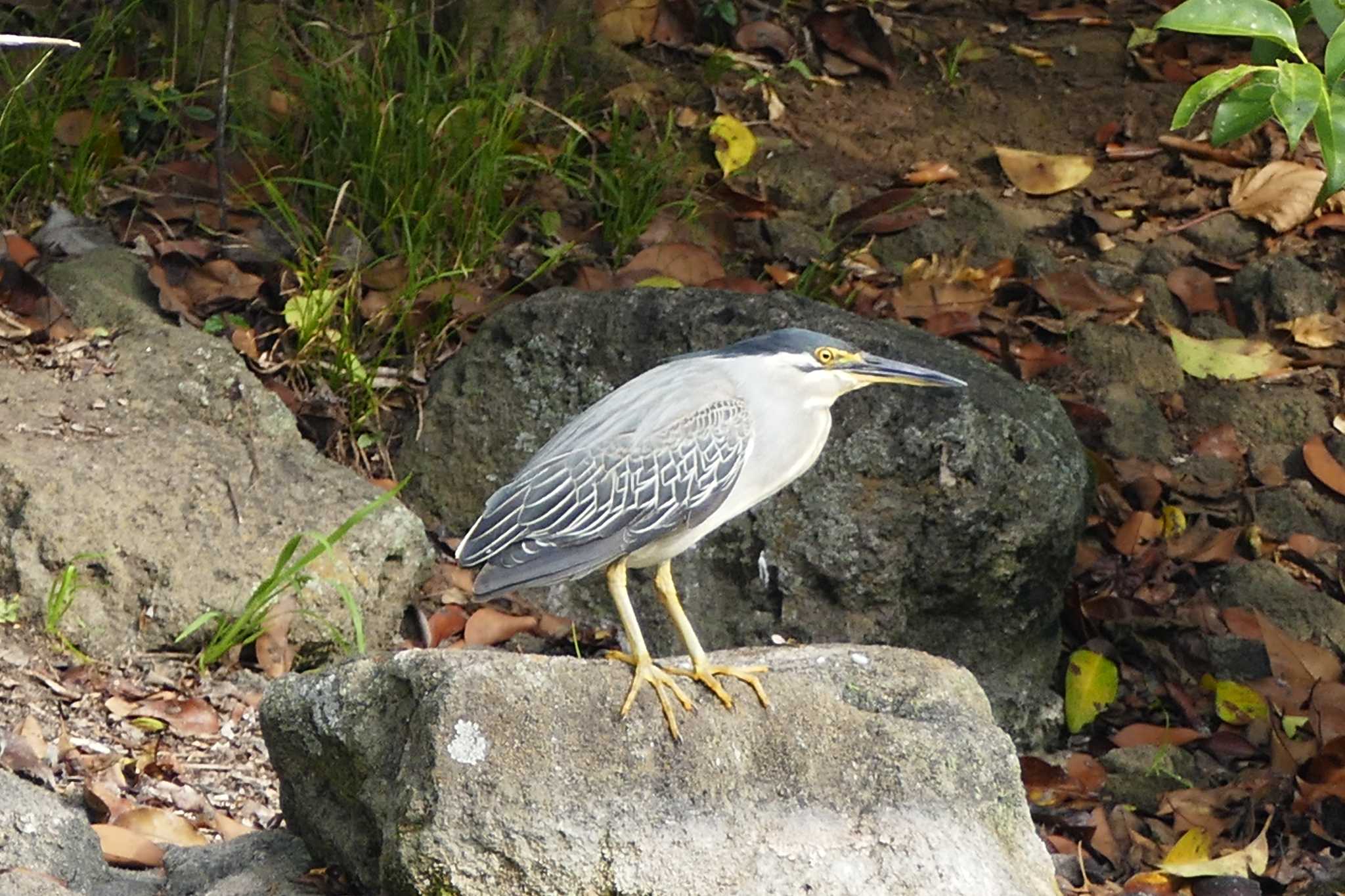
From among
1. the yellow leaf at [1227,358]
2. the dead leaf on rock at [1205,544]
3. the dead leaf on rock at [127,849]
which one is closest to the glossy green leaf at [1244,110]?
the dead leaf on rock at [127,849]

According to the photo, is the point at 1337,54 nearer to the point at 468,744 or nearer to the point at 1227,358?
the point at 468,744

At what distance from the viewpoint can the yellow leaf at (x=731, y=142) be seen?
8.30 meters

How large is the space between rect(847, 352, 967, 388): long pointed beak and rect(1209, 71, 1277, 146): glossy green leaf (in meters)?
1.32

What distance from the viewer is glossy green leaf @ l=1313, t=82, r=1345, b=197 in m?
3.39

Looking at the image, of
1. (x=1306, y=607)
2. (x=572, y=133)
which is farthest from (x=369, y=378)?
(x=1306, y=607)

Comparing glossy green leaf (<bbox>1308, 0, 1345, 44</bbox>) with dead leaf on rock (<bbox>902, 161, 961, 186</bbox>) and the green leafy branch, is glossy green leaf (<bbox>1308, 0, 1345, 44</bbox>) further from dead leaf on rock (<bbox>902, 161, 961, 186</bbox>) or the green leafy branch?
dead leaf on rock (<bbox>902, 161, 961, 186</bbox>)

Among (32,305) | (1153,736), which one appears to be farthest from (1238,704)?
(32,305)

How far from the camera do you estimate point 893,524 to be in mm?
6336

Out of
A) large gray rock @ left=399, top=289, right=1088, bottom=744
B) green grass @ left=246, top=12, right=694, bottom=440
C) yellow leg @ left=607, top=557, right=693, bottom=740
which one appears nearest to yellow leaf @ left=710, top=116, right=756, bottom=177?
green grass @ left=246, top=12, right=694, bottom=440

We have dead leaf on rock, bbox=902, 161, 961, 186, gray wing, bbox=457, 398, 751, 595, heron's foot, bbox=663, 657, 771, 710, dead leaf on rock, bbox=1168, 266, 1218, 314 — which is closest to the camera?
heron's foot, bbox=663, 657, 771, 710

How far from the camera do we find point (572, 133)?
7.88 metres

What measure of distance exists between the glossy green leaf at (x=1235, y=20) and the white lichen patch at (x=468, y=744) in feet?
6.72

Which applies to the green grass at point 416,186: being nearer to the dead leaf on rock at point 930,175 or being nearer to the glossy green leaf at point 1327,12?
the dead leaf on rock at point 930,175

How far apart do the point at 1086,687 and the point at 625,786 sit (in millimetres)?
3053
